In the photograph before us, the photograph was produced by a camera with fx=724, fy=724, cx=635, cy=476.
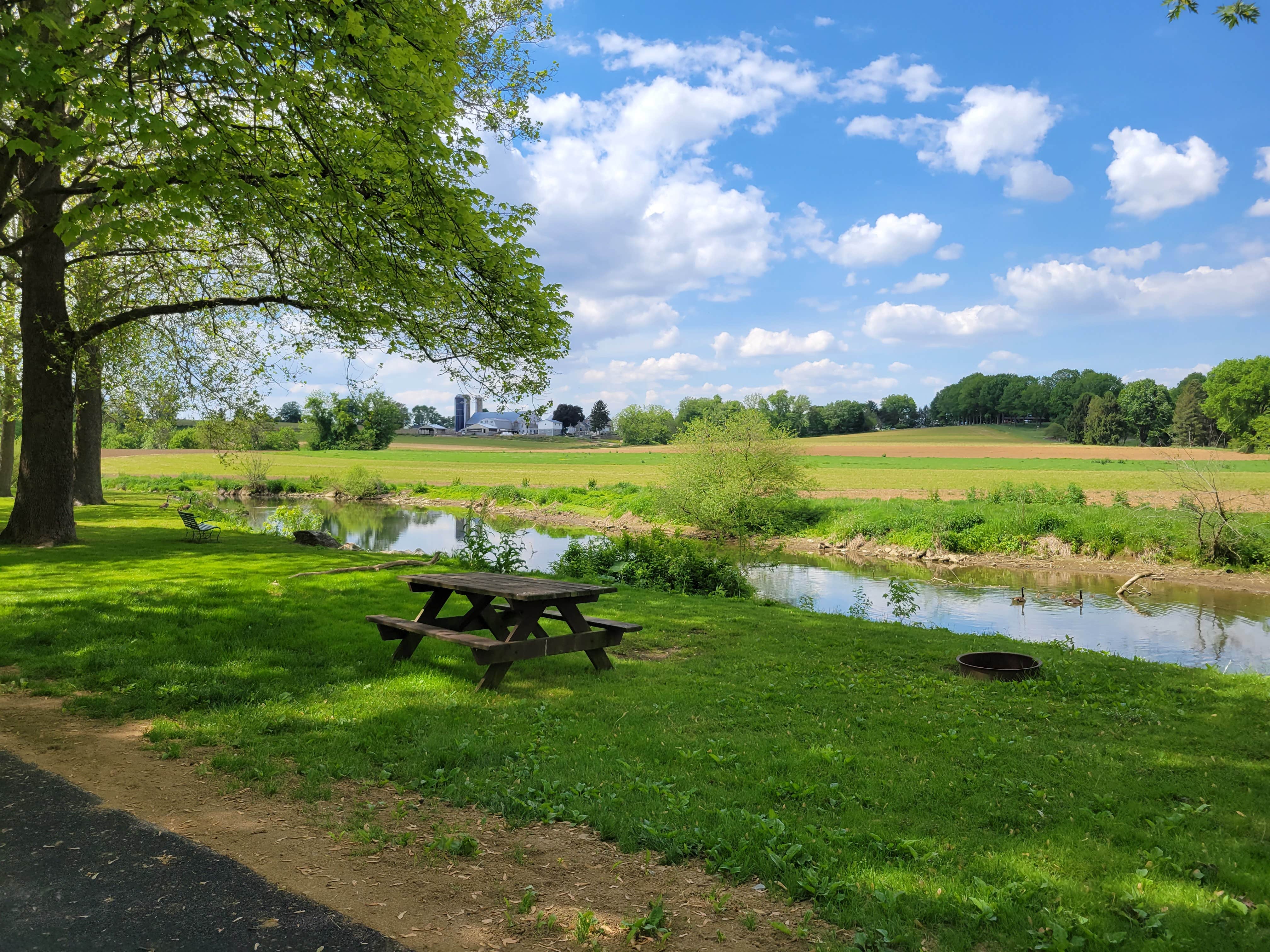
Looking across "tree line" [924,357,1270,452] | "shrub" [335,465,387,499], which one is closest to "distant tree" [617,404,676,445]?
"tree line" [924,357,1270,452]

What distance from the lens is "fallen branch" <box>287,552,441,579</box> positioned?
12.0 m

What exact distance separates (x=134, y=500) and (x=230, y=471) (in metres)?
28.0

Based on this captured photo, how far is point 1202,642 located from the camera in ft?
48.8

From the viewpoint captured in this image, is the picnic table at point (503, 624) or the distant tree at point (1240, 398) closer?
the picnic table at point (503, 624)

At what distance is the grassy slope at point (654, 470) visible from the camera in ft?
145

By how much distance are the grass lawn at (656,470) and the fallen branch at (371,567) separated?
20735 mm

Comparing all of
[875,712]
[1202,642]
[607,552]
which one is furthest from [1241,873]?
[607,552]

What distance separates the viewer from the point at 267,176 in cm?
793

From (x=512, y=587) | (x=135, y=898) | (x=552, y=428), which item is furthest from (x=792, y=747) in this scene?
(x=552, y=428)

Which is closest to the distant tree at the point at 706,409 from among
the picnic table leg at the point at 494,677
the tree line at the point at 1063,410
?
the tree line at the point at 1063,410

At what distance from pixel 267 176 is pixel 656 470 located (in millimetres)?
55269

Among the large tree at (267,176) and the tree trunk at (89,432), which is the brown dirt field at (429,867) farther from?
the tree trunk at (89,432)

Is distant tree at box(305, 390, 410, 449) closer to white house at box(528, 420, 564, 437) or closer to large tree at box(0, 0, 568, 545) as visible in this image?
large tree at box(0, 0, 568, 545)

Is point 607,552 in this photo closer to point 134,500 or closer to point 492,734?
point 492,734
